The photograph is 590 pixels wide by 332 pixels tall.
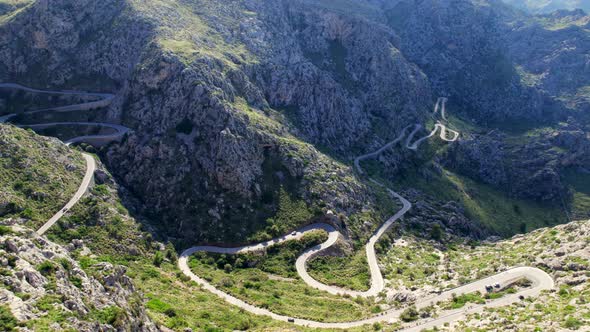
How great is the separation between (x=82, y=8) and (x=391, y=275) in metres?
125

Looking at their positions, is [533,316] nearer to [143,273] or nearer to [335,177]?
[143,273]

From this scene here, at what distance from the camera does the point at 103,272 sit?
160ft

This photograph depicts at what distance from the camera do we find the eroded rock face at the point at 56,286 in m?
37.1

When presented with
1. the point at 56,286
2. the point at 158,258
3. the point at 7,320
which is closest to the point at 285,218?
the point at 158,258

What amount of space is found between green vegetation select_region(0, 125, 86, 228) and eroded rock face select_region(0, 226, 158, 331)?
1397 inches

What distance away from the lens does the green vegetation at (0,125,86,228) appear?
77562 mm

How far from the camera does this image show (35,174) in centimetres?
8481

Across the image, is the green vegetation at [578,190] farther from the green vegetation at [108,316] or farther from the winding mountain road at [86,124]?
the green vegetation at [108,316]

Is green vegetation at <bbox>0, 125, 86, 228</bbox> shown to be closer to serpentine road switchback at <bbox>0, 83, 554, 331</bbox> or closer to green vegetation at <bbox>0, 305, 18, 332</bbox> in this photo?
serpentine road switchback at <bbox>0, 83, 554, 331</bbox>

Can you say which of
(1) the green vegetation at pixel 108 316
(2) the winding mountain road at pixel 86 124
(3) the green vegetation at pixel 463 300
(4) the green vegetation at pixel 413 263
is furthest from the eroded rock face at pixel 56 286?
(4) the green vegetation at pixel 413 263

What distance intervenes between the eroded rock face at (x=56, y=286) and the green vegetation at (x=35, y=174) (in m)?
35.5

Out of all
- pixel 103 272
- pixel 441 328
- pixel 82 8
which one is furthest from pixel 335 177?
pixel 82 8

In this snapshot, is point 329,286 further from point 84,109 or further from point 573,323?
point 84,109

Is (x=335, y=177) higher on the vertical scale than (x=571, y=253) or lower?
lower
